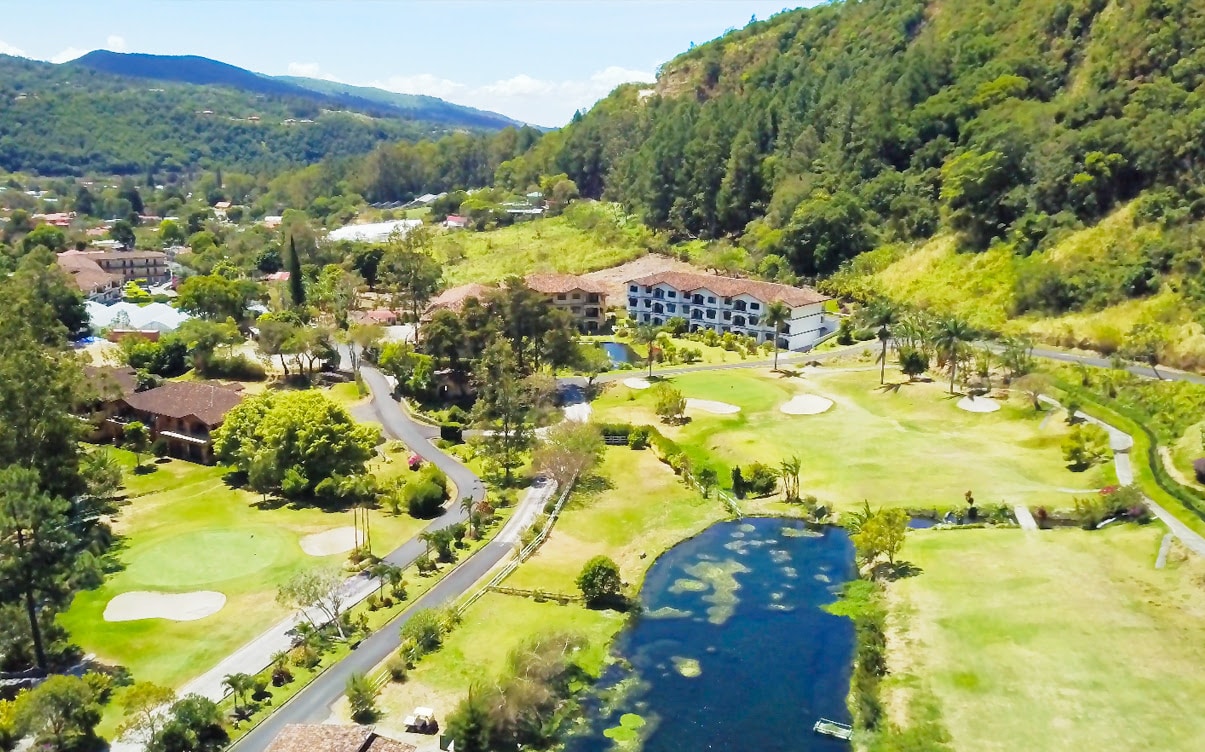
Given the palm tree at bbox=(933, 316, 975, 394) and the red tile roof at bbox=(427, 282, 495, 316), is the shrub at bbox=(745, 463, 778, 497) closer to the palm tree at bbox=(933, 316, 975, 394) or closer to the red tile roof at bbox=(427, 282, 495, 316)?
the palm tree at bbox=(933, 316, 975, 394)

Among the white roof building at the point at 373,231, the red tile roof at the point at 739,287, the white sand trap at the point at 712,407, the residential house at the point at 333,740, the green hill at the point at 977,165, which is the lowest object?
the residential house at the point at 333,740

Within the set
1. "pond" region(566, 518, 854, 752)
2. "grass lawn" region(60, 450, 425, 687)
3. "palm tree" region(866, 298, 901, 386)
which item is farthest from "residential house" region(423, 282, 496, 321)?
"pond" region(566, 518, 854, 752)

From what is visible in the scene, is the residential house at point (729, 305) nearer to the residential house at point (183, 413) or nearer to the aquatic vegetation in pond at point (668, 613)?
the residential house at point (183, 413)

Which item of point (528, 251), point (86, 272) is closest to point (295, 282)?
point (86, 272)

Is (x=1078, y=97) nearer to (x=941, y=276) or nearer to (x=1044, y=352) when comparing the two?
(x=941, y=276)

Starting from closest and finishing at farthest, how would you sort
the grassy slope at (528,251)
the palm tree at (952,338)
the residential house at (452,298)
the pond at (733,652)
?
the pond at (733,652) → the palm tree at (952,338) → the residential house at (452,298) → the grassy slope at (528,251)

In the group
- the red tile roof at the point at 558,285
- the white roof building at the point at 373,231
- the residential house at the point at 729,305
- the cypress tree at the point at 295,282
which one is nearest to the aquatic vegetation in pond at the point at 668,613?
the residential house at the point at 729,305

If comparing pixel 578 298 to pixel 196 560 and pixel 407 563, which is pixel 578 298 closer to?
pixel 407 563
